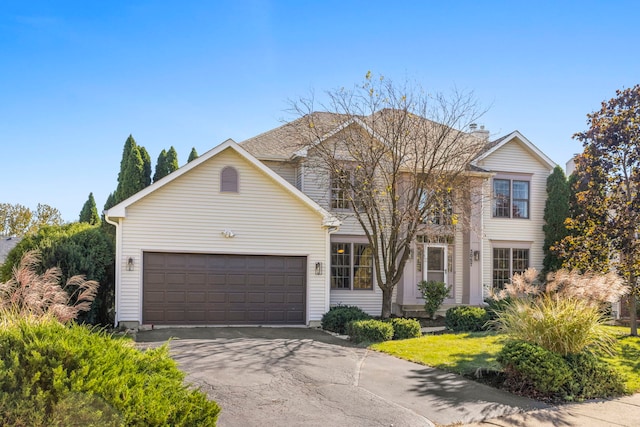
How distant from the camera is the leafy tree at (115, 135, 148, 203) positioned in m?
20.4

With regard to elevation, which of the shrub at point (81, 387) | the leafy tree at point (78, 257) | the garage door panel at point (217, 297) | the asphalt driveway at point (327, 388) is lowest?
the asphalt driveway at point (327, 388)

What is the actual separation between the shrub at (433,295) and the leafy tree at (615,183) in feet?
15.1

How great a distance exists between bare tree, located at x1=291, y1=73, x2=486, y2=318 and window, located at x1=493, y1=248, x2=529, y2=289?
4071 millimetres

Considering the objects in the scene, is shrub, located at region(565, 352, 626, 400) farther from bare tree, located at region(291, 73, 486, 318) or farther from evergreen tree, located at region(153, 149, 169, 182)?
evergreen tree, located at region(153, 149, 169, 182)

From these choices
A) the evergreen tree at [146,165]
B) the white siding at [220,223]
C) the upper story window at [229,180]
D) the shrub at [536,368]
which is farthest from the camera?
the evergreen tree at [146,165]

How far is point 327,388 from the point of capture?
8070 millimetres

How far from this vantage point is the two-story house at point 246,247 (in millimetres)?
14680

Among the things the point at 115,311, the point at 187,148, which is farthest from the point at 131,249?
the point at 187,148

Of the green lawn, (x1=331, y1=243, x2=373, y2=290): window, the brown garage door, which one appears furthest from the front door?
the brown garage door

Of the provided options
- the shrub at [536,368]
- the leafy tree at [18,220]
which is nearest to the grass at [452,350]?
the shrub at [536,368]

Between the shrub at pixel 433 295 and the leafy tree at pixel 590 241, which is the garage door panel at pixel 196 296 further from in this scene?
the leafy tree at pixel 590 241

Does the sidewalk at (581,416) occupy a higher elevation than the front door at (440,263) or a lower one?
lower

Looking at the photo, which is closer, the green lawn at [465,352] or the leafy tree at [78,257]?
the green lawn at [465,352]

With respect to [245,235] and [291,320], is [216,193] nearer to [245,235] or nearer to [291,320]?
[245,235]
